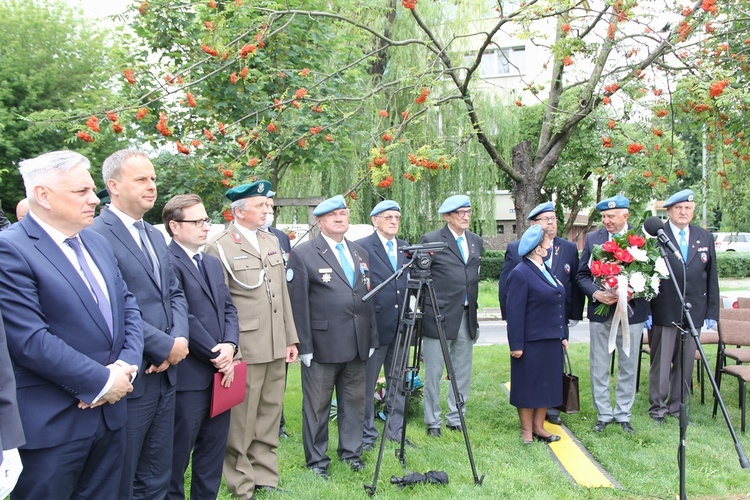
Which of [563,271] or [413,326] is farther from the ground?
[563,271]

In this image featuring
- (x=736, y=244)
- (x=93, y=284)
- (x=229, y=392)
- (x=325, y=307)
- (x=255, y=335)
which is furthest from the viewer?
(x=736, y=244)

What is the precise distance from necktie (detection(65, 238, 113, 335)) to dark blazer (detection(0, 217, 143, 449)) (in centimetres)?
5

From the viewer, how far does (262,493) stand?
4387mm

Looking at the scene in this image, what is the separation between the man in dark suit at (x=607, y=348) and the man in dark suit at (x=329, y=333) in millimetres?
2424

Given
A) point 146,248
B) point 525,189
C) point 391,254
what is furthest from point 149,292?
point 525,189

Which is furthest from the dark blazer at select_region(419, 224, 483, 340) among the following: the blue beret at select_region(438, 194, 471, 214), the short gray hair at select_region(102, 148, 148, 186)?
the short gray hair at select_region(102, 148, 148, 186)

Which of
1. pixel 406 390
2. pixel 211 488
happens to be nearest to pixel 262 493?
pixel 211 488

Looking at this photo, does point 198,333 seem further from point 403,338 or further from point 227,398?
point 403,338

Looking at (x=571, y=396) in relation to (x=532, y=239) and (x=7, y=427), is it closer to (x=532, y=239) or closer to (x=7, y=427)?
(x=532, y=239)

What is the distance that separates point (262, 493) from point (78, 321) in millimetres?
2299

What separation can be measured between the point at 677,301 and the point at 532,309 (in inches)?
69.2

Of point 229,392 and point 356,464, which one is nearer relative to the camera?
point 229,392

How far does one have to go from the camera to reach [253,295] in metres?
4.41

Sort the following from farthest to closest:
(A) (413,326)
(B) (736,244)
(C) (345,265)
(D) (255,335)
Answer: (B) (736,244) → (C) (345,265) → (A) (413,326) → (D) (255,335)
